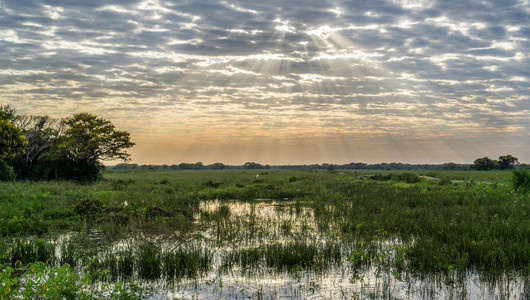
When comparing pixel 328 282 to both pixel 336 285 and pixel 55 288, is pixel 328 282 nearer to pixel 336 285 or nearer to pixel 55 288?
pixel 336 285

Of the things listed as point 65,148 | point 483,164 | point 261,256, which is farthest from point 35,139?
point 483,164

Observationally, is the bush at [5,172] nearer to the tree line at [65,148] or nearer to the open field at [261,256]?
the tree line at [65,148]

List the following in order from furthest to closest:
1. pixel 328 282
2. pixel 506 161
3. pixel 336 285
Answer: pixel 506 161 → pixel 328 282 → pixel 336 285

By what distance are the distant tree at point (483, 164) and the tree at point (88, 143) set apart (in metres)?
85.1

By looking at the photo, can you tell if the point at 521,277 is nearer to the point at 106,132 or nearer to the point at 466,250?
the point at 466,250

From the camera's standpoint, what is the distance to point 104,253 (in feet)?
31.0

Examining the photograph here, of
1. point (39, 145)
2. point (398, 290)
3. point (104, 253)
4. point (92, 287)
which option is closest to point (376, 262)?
point (398, 290)

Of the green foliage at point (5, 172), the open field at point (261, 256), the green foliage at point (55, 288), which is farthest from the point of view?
the green foliage at point (5, 172)

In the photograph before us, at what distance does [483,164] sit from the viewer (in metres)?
87.3

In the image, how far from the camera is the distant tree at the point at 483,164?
8582cm

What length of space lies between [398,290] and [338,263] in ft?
6.15

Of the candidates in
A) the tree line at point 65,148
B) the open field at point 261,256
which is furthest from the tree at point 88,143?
the open field at point 261,256

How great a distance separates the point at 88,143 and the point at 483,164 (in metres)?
89.7

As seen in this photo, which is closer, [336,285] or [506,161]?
[336,285]
